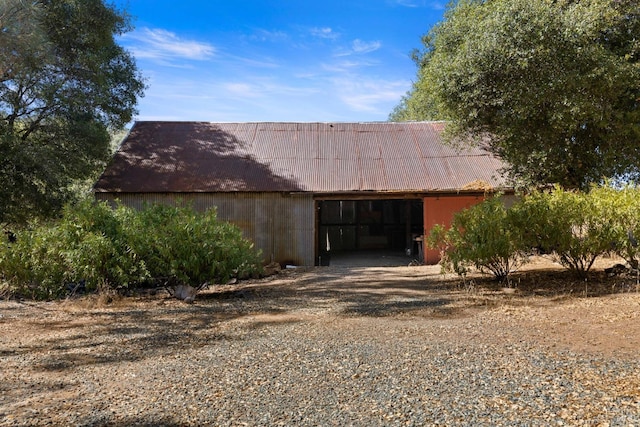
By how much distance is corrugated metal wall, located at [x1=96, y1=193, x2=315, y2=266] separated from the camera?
16141 millimetres

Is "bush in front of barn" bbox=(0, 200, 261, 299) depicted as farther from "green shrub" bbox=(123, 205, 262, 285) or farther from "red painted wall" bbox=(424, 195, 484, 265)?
"red painted wall" bbox=(424, 195, 484, 265)

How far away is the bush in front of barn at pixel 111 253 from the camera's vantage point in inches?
369

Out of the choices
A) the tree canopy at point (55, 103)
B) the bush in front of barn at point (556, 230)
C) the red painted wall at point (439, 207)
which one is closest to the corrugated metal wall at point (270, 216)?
the tree canopy at point (55, 103)

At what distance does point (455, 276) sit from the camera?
38.0 ft

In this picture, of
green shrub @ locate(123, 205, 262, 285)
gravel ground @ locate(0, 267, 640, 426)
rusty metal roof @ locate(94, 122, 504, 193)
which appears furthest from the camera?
rusty metal roof @ locate(94, 122, 504, 193)

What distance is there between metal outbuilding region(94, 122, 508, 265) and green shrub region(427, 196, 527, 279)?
5.88 m

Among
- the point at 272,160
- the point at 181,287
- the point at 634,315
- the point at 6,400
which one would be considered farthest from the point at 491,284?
the point at 272,160

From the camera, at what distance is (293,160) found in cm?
1777

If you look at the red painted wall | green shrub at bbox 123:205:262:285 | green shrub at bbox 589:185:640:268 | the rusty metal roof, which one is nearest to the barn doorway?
the rusty metal roof

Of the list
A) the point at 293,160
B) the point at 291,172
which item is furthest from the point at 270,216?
the point at 293,160

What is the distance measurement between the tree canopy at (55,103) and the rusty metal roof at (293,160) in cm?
143

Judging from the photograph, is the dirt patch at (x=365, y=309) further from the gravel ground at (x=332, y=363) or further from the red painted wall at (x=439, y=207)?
the red painted wall at (x=439, y=207)

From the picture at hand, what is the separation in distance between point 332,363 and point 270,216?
11.4 metres

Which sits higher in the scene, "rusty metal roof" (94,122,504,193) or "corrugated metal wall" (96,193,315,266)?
"rusty metal roof" (94,122,504,193)
